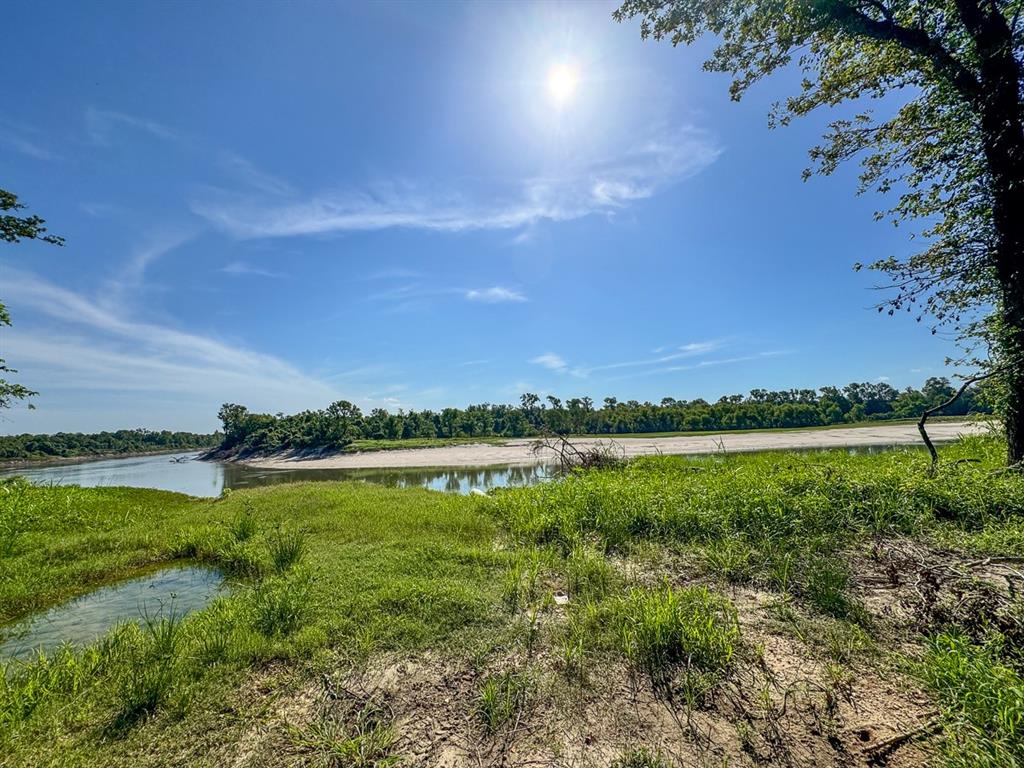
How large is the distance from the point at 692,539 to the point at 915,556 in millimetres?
2460

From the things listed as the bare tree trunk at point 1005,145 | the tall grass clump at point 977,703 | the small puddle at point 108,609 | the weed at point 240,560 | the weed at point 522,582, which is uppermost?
the bare tree trunk at point 1005,145

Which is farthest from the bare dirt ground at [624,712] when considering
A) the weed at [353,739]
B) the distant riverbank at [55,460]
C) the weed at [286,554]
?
the distant riverbank at [55,460]

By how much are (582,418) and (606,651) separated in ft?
242

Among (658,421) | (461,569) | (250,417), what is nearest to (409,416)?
(250,417)

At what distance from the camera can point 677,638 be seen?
3551 millimetres

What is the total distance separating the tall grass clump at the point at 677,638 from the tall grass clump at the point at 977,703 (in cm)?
127

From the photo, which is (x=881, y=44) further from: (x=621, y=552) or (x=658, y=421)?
(x=658, y=421)

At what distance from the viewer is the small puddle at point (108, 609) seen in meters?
4.85

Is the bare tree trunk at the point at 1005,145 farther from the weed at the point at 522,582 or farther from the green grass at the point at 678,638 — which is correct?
the weed at the point at 522,582

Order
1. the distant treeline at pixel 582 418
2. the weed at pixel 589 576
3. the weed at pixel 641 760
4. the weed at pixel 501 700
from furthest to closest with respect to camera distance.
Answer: the distant treeline at pixel 582 418 → the weed at pixel 589 576 → the weed at pixel 501 700 → the weed at pixel 641 760

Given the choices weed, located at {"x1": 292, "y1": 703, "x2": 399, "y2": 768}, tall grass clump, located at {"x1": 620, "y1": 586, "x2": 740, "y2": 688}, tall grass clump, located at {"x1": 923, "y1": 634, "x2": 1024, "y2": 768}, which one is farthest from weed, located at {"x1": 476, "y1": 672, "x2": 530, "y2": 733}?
tall grass clump, located at {"x1": 923, "y1": 634, "x2": 1024, "y2": 768}

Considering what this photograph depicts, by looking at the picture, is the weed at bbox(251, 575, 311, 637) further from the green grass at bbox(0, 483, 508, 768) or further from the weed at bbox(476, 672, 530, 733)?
the weed at bbox(476, 672, 530, 733)

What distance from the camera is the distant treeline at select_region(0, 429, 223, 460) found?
8850cm

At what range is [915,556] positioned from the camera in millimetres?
4539
